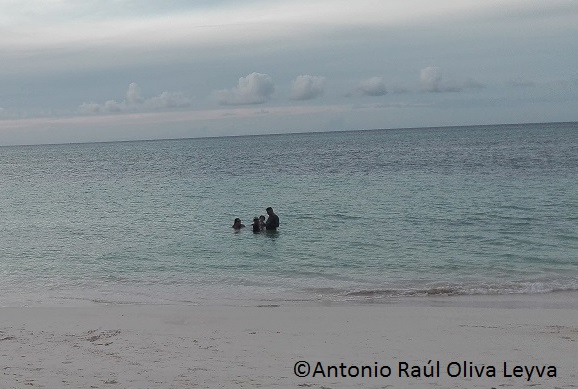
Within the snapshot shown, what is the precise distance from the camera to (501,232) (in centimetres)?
2231

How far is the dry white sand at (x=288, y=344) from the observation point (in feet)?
27.6

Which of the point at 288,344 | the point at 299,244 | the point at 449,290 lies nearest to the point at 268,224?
the point at 299,244

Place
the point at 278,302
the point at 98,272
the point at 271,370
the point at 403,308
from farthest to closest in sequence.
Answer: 1. the point at 98,272
2. the point at 278,302
3. the point at 403,308
4. the point at 271,370

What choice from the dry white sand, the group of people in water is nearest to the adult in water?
the group of people in water

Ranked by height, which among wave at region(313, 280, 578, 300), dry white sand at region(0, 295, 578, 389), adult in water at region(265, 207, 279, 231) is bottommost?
wave at region(313, 280, 578, 300)

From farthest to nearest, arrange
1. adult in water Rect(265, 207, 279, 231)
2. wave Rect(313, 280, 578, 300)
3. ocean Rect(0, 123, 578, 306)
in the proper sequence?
adult in water Rect(265, 207, 279, 231) < ocean Rect(0, 123, 578, 306) < wave Rect(313, 280, 578, 300)

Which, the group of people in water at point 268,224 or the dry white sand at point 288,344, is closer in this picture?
the dry white sand at point 288,344

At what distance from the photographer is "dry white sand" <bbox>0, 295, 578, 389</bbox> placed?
27.6 ft

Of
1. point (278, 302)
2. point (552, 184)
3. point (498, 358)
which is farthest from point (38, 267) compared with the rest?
point (552, 184)

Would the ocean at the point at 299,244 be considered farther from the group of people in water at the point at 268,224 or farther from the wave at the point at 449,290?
the group of people in water at the point at 268,224

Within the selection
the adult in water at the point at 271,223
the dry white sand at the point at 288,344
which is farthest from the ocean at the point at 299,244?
the dry white sand at the point at 288,344

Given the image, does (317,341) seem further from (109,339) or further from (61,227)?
(61,227)

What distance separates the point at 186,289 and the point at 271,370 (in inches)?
291

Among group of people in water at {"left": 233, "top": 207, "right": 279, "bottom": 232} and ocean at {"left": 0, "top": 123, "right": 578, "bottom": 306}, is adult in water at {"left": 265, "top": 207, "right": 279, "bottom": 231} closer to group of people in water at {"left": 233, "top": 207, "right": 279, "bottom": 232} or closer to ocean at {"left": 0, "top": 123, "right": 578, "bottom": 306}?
group of people in water at {"left": 233, "top": 207, "right": 279, "bottom": 232}
